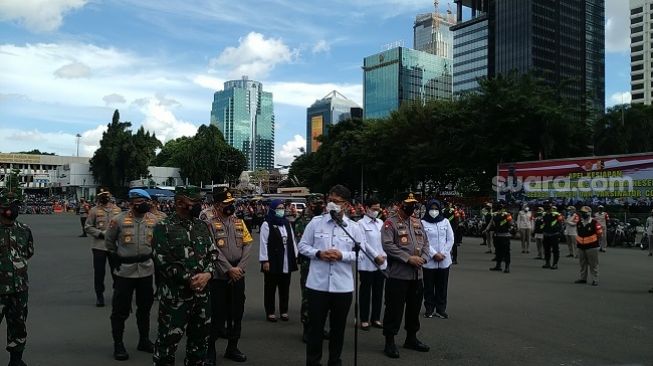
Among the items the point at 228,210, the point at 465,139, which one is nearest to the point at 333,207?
the point at 228,210

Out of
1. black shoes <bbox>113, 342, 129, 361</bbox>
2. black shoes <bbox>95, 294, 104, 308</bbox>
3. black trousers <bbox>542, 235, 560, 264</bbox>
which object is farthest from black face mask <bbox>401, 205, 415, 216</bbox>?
black trousers <bbox>542, 235, 560, 264</bbox>

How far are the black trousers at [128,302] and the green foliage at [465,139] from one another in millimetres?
29113

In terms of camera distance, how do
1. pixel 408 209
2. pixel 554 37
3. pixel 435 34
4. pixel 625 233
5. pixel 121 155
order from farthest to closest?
pixel 435 34 < pixel 554 37 < pixel 121 155 < pixel 625 233 < pixel 408 209

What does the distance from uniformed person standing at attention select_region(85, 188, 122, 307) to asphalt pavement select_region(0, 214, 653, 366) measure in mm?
415

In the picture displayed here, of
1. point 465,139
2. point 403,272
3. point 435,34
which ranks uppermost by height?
point 435,34

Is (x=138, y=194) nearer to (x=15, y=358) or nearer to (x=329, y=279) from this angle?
(x=15, y=358)

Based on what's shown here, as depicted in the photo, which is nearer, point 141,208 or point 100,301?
point 141,208

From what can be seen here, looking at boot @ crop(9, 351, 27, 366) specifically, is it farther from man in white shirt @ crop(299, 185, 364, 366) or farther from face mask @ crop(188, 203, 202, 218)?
man in white shirt @ crop(299, 185, 364, 366)

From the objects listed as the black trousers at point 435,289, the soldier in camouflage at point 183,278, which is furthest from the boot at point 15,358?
the black trousers at point 435,289

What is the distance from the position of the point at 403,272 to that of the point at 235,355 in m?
2.21

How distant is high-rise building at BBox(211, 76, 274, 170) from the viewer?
133125 millimetres

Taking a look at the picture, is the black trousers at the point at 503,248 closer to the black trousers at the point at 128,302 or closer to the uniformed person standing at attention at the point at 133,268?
the uniformed person standing at attention at the point at 133,268

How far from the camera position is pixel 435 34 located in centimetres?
18400

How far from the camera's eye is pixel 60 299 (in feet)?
33.2
